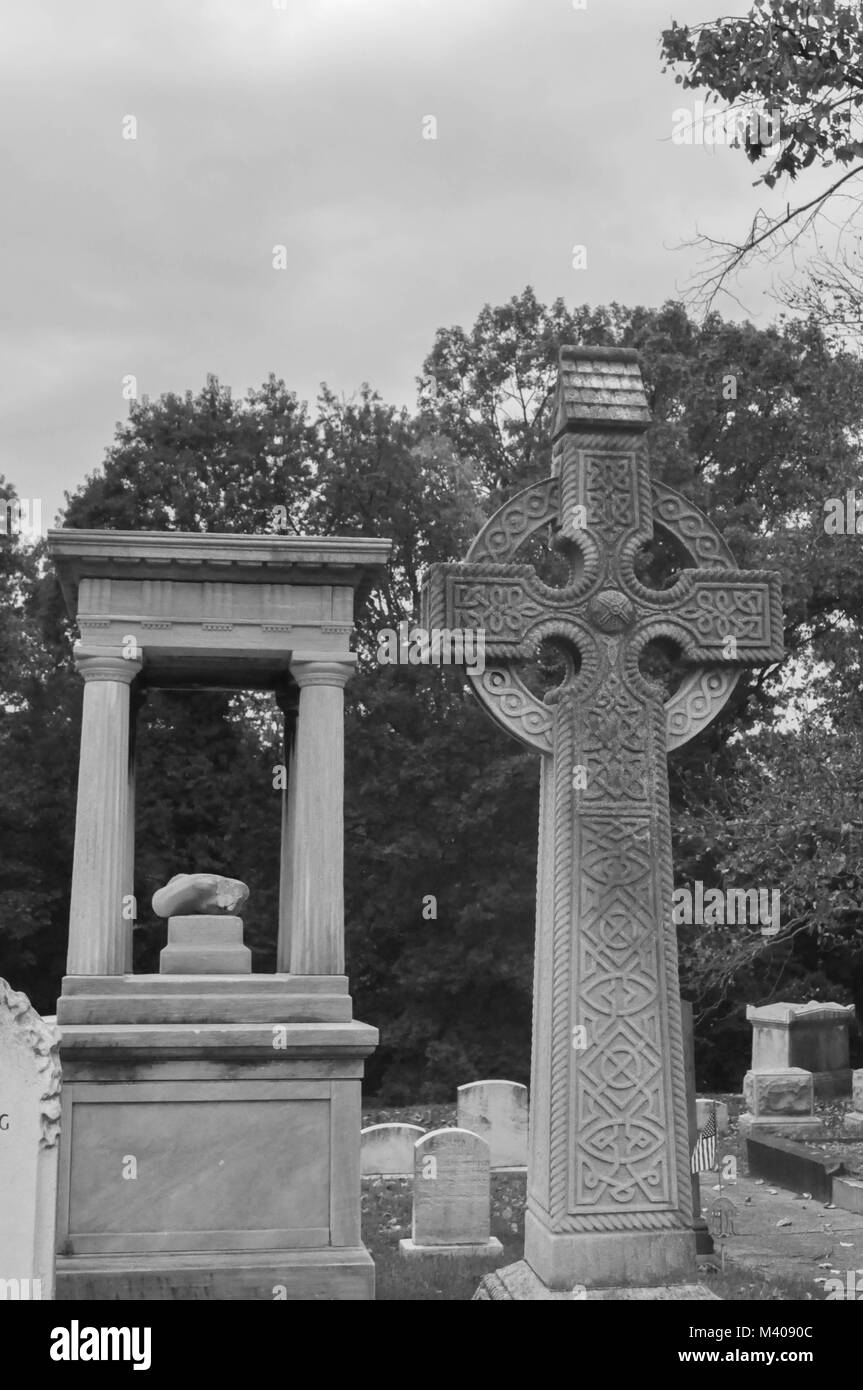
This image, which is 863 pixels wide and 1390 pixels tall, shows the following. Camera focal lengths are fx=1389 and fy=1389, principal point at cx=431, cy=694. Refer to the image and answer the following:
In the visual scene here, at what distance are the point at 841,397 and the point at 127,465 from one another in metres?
14.6

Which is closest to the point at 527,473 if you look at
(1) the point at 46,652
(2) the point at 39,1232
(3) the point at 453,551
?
(3) the point at 453,551

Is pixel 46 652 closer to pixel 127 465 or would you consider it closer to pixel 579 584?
pixel 127 465

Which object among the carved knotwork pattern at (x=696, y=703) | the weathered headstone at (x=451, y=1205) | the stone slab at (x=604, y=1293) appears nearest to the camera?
the stone slab at (x=604, y=1293)

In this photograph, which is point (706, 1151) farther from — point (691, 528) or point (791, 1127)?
point (691, 528)

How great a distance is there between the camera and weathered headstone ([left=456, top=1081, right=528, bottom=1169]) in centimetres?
1495

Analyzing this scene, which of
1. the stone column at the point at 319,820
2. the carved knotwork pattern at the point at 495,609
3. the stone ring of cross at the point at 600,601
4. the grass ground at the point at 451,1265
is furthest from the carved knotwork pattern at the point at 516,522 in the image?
the stone column at the point at 319,820

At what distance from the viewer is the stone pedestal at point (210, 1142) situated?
871 centimetres

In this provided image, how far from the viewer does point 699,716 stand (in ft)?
19.8

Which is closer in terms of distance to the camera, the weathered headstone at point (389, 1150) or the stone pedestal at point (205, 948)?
the stone pedestal at point (205, 948)

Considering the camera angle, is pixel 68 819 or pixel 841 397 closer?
pixel 841 397

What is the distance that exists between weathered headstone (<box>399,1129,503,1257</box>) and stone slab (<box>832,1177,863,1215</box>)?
3023 mm

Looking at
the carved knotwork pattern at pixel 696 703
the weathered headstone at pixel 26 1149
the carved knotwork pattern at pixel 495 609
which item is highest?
→ the carved knotwork pattern at pixel 495 609

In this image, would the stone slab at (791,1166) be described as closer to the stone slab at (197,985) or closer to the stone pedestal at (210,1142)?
the stone pedestal at (210,1142)

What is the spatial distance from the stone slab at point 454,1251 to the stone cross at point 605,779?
15.7 feet
